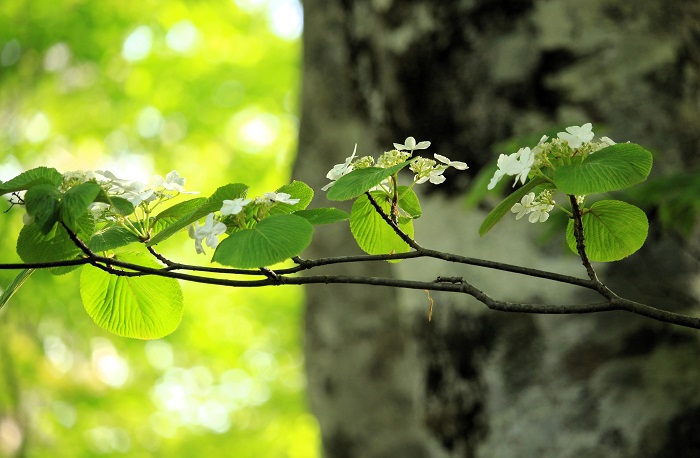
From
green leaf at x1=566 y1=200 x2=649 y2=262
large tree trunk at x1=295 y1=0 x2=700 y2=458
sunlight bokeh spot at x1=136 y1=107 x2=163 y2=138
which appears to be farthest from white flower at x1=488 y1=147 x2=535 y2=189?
sunlight bokeh spot at x1=136 y1=107 x2=163 y2=138

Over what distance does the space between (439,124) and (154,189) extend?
1093 millimetres

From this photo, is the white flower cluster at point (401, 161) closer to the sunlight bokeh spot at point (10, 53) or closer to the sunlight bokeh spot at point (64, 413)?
the sunlight bokeh spot at point (10, 53)

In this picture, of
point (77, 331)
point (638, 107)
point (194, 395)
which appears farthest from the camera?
point (194, 395)

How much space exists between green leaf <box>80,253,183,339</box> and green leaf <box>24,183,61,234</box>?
3.9 inches

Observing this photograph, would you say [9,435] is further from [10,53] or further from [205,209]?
[205,209]

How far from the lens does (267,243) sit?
0.43 meters

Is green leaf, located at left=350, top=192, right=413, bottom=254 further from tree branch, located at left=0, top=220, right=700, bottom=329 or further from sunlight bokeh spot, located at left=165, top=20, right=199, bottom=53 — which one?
sunlight bokeh spot, located at left=165, top=20, right=199, bottom=53

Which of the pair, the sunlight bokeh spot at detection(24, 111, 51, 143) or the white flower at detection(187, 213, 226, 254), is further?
the sunlight bokeh spot at detection(24, 111, 51, 143)

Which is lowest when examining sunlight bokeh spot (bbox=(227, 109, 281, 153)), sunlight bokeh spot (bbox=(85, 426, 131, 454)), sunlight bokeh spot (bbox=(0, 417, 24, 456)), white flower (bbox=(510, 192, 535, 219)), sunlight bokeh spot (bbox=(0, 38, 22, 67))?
white flower (bbox=(510, 192, 535, 219))

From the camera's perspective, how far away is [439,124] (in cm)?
153

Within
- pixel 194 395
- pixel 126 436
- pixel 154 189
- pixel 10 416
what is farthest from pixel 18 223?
pixel 154 189

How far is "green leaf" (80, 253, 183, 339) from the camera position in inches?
21.2

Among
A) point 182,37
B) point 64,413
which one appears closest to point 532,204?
point 64,413

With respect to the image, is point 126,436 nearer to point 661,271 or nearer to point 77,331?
point 77,331
